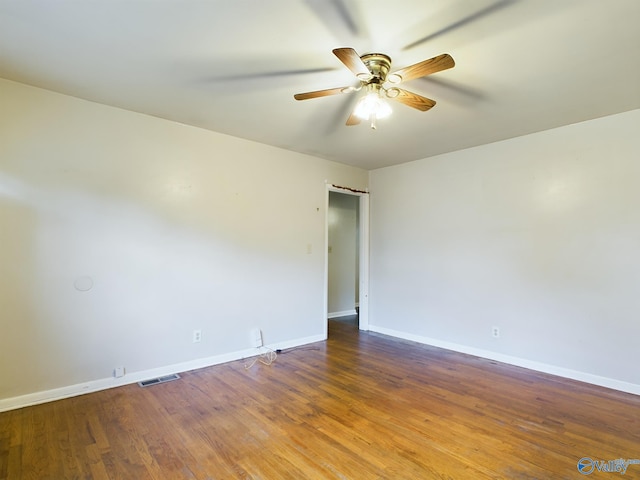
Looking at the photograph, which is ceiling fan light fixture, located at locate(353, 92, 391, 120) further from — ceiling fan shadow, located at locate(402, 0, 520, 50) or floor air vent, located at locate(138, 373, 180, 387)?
floor air vent, located at locate(138, 373, 180, 387)

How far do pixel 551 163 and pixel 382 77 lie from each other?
2376 millimetres

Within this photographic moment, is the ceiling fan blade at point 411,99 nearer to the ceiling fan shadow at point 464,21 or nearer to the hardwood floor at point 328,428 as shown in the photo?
the ceiling fan shadow at point 464,21

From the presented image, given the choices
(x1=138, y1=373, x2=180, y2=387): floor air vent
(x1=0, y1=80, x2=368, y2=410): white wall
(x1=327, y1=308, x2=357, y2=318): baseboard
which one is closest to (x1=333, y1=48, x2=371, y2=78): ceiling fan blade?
(x1=0, y1=80, x2=368, y2=410): white wall

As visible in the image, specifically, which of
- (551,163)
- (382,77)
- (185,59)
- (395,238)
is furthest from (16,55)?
(551,163)

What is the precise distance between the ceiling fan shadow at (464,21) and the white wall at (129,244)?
2414 mm

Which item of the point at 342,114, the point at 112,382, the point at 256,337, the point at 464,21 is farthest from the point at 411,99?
the point at 112,382

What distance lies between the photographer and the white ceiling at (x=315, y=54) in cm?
178

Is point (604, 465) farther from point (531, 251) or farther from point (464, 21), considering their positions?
point (464, 21)

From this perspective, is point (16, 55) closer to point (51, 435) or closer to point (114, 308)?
point (114, 308)

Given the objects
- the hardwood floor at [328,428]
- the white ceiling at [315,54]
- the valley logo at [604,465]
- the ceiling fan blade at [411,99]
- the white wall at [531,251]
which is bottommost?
the valley logo at [604,465]

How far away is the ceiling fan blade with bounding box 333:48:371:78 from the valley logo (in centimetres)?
267

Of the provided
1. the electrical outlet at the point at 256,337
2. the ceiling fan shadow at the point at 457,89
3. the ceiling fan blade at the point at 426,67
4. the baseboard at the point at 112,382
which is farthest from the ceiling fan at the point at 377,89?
the baseboard at the point at 112,382

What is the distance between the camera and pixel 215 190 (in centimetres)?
366

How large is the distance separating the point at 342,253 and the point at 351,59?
4.79 meters
